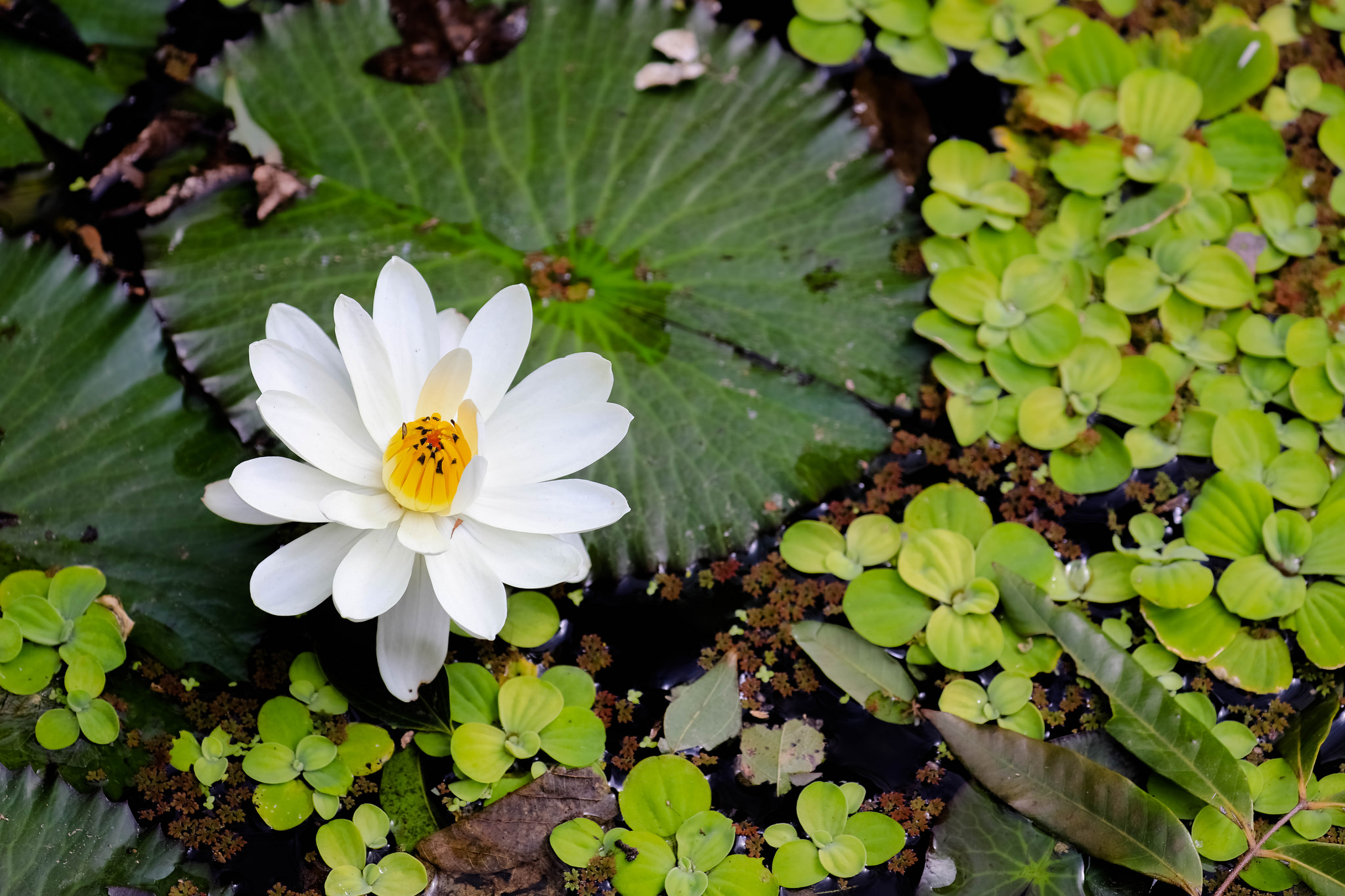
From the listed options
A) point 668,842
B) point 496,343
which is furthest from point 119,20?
point 668,842

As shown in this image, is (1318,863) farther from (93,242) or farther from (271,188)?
(93,242)

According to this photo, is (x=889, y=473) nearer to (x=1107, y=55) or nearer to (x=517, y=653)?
(x=517, y=653)

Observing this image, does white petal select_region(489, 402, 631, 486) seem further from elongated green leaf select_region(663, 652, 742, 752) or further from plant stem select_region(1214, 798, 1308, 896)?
plant stem select_region(1214, 798, 1308, 896)

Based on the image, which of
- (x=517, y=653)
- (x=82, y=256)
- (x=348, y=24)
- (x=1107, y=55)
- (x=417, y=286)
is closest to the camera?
(x=417, y=286)

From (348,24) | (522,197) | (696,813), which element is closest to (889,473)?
(696,813)

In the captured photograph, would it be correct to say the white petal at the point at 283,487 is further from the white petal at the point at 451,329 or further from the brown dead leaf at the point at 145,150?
the brown dead leaf at the point at 145,150

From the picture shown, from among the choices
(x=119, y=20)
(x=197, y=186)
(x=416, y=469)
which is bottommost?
(x=416, y=469)
